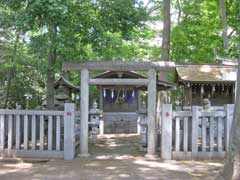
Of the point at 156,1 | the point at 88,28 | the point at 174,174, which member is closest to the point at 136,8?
the point at 88,28

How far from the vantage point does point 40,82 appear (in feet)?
63.9

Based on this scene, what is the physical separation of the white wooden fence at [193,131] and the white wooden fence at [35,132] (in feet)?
8.25

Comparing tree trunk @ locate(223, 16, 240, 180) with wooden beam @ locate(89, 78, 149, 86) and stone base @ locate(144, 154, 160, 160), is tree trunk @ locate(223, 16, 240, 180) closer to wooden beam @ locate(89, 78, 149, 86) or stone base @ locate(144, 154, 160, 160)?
stone base @ locate(144, 154, 160, 160)

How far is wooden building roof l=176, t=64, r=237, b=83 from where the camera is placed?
1817 cm

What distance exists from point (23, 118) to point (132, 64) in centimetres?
A: 334

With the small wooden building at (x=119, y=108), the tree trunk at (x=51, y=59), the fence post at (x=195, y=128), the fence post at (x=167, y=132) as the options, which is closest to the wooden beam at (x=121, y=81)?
the fence post at (x=167, y=132)

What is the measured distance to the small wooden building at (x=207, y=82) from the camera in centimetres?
1822

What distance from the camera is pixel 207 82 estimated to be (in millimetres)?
18156

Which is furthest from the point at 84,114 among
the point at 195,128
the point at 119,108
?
the point at 119,108

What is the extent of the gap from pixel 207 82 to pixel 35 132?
10.5m

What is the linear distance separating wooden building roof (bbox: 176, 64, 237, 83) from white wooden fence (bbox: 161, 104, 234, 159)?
795 cm

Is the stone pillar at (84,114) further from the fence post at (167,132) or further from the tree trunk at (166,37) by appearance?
the tree trunk at (166,37)

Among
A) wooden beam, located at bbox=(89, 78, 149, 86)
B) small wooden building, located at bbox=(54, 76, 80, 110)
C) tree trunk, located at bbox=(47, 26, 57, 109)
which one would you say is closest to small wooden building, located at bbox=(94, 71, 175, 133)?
small wooden building, located at bbox=(54, 76, 80, 110)

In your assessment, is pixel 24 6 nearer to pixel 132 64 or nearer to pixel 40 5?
pixel 40 5
